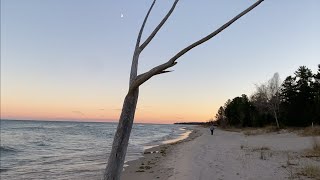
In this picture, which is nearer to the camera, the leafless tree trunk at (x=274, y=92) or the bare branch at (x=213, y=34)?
the bare branch at (x=213, y=34)

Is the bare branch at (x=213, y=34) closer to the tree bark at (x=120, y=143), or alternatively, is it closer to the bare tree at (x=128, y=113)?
the bare tree at (x=128, y=113)

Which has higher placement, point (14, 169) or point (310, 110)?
point (310, 110)

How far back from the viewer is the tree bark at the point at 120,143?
12.4 ft

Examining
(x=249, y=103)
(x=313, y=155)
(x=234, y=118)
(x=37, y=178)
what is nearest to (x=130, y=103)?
(x=37, y=178)

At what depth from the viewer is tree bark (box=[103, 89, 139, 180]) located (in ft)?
12.4

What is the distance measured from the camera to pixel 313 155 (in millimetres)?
17266

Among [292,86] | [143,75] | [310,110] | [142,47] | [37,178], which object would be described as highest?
[292,86]

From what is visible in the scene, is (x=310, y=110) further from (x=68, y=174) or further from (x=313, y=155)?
A: (x=68, y=174)

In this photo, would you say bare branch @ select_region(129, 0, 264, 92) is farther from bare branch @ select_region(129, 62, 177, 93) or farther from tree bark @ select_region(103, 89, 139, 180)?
tree bark @ select_region(103, 89, 139, 180)

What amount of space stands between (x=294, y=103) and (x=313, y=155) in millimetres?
44706

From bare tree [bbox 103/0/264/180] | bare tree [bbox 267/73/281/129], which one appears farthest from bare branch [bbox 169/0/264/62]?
bare tree [bbox 267/73/281/129]

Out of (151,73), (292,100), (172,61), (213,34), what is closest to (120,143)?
(151,73)

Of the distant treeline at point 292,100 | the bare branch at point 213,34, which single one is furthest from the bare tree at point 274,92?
the bare branch at point 213,34

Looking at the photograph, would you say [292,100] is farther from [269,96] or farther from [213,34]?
[213,34]
